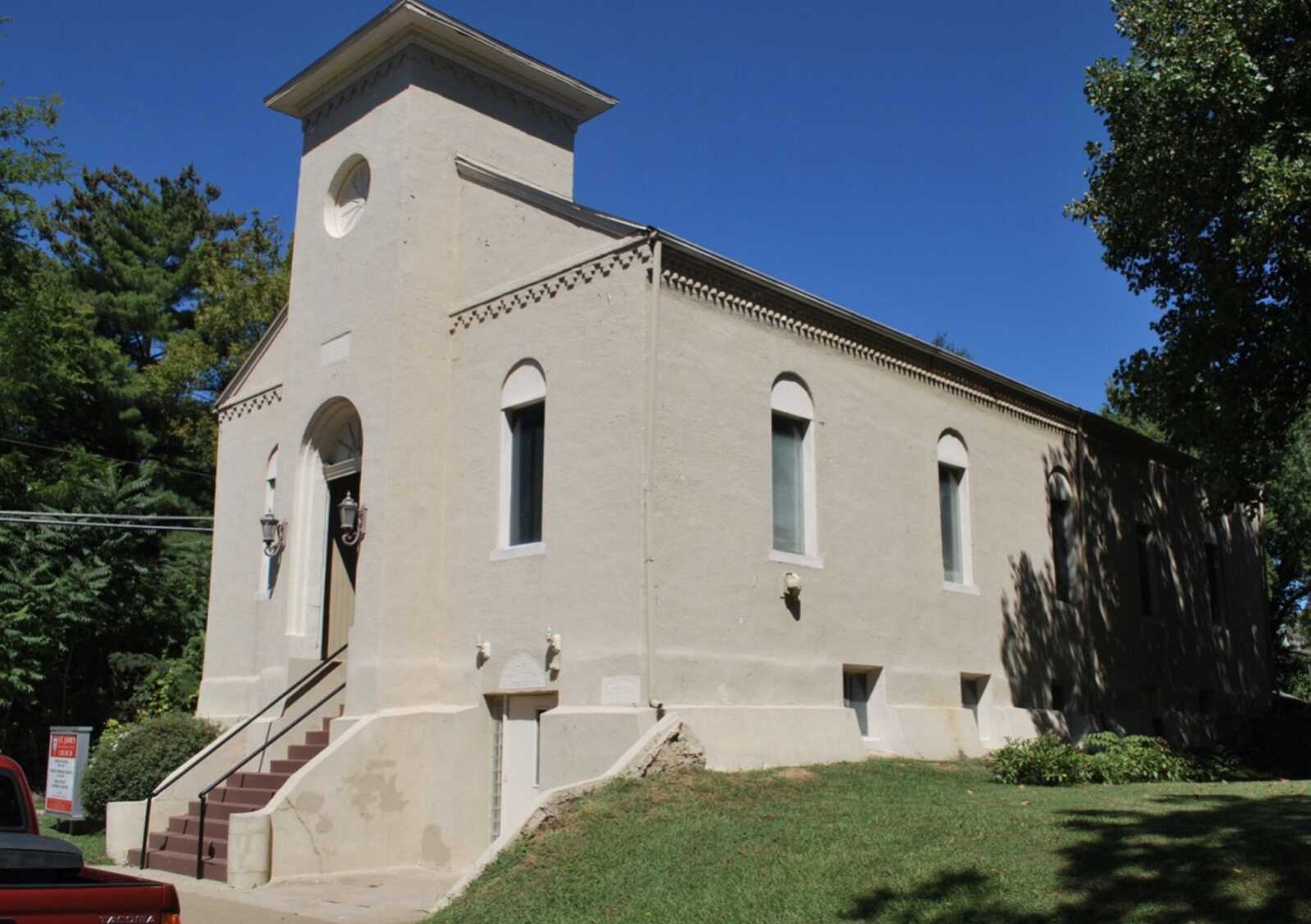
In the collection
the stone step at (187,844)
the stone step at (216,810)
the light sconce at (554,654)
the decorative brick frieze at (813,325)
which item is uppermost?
the decorative brick frieze at (813,325)

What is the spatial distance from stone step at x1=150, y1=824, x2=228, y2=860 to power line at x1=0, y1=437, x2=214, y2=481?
59.4ft

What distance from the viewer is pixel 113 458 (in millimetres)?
34656

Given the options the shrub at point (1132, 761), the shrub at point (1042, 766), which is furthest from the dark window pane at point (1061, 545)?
the shrub at point (1042, 766)

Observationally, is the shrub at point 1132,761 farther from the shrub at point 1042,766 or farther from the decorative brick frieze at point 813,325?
the decorative brick frieze at point 813,325

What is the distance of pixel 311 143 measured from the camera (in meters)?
19.0

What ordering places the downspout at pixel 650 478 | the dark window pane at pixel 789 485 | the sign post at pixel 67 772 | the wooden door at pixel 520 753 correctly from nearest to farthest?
the downspout at pixel 650 478
the wooden door at pixel 520 753
the dark window pane at pixel 789 485
the sign post at pixel 67 772

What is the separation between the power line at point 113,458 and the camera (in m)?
32.3

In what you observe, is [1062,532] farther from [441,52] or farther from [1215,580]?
[441,52]

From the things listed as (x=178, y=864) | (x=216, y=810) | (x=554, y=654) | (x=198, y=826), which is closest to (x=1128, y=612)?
(x=554, y=654)

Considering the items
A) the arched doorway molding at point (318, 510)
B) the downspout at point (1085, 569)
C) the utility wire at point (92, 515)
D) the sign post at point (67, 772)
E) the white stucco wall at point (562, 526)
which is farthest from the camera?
the utility wire at point (92, 515)

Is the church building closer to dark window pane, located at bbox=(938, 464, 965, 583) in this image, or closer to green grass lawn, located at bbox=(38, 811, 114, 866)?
dark window pane, located at bbox=(938, 464, 965, 583)

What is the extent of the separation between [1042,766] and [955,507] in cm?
611

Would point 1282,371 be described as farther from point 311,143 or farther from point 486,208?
point 311,143

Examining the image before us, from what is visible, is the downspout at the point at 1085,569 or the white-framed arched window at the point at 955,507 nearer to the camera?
the white-framed arched window at the point at 955,507
